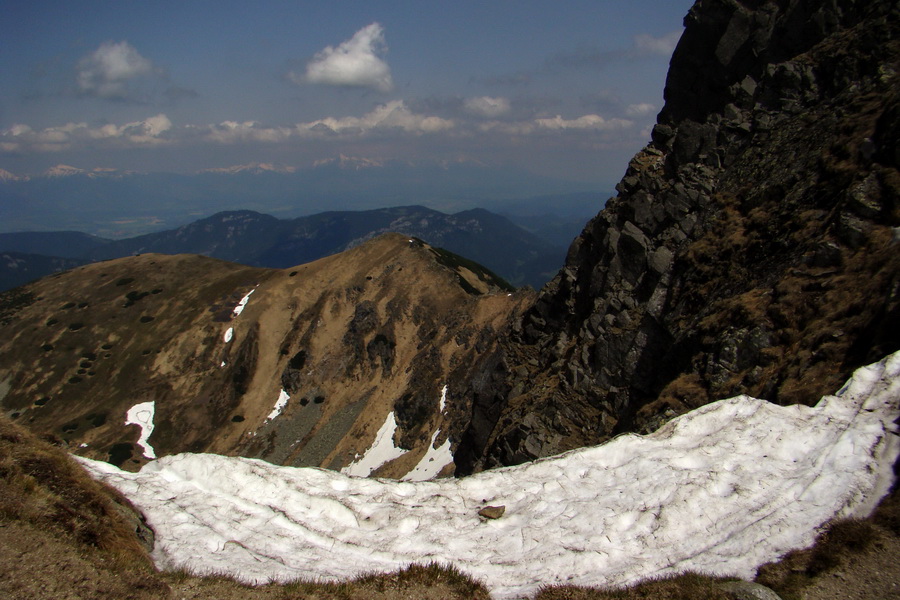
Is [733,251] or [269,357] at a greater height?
[733,251]

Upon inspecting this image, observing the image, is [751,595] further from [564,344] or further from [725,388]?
[564,344]

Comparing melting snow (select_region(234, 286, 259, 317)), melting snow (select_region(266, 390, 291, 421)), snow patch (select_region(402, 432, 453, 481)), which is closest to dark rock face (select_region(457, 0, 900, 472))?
snow patch (select_region(402, 432, 453, 481))

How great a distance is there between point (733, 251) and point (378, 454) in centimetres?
6104

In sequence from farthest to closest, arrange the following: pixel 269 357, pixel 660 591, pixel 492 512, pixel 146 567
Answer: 1. pixel 269 357
2. pixel 492 512
3. pixel 146 567
4. pixel 660 591

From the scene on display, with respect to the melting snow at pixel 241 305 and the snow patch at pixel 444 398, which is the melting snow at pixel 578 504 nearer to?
the snow patch at pixel 444 398

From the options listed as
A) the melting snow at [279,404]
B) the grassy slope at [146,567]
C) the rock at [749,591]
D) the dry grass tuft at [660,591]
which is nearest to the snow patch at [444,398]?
the melting snow at [279,404]

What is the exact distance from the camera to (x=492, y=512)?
15.0 m

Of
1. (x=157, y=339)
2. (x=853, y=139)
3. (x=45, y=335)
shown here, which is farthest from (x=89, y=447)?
(x=853, y=139)

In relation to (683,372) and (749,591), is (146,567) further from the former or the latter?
(683,372)

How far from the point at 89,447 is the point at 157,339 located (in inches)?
1255

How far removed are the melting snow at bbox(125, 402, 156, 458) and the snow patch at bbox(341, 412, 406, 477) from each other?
45.0m

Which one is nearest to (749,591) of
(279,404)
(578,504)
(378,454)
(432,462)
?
(578,504)

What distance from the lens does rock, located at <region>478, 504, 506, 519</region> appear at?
589 inches

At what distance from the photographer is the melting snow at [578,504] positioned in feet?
38.2
